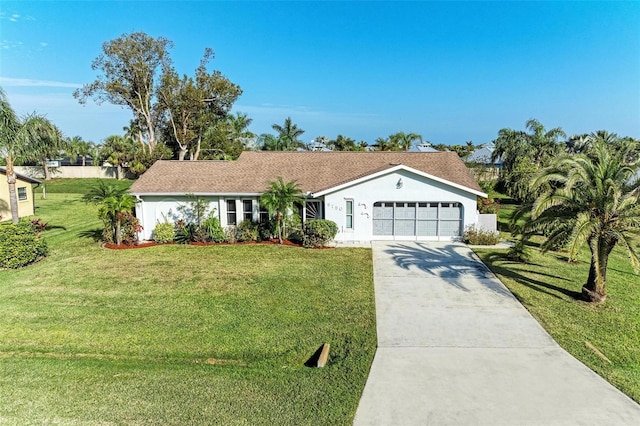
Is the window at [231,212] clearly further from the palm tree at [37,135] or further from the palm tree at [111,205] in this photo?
the palm tree at [37,135]

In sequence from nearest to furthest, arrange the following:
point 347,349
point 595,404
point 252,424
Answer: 1. point 252,424
2. point 595,404
3. point 347,349

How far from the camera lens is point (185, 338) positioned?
9.59 m

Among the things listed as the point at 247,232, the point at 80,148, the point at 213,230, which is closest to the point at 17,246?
the point at 213,230

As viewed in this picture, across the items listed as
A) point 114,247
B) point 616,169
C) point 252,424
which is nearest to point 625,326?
point 616,169

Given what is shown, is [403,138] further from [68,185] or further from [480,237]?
[68,185]

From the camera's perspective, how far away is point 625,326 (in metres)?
10.2

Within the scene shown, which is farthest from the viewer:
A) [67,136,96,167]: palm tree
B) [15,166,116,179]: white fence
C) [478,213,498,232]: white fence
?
[67,136,96,167]: palm tree

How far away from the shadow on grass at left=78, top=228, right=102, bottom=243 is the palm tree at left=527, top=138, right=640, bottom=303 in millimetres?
20560

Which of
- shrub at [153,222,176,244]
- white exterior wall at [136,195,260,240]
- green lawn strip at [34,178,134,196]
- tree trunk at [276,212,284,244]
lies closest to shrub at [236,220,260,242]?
white exterior wall at [136,195,260,240]

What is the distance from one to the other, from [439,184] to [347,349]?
12.3 m

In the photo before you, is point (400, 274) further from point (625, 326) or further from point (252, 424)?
point (252, 424)

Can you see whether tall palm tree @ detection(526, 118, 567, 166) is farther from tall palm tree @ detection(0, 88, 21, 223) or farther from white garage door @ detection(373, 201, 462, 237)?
tall palm tree @ detection(0, 88, 21, 223)

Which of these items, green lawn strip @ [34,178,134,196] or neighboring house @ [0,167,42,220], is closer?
neighboring house @ [0,167,42,220]

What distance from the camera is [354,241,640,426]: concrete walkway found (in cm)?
670
